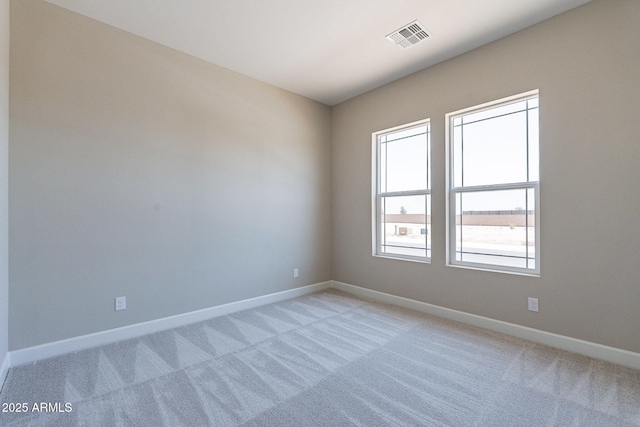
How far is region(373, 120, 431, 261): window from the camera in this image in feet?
11.9

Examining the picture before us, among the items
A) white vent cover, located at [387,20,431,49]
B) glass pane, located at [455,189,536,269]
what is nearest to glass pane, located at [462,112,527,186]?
glass pane, located at [455,189,536,269]

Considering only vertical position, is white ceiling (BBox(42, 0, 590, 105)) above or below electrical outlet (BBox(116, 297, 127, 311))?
above

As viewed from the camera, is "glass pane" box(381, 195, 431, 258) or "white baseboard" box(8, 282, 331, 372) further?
"glass pane" box(381, 195, 431, 258)

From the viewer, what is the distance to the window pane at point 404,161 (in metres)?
3.69

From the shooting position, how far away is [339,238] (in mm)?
4570

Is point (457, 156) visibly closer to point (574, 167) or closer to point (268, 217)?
point (574, 167)

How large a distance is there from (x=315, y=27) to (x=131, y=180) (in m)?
2.33

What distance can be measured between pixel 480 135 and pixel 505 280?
1578 mm

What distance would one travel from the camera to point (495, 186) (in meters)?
2.99

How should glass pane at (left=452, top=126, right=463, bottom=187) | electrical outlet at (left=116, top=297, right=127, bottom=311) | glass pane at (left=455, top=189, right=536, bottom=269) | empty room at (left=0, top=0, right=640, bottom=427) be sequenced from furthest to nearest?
glass pane at (left=452, top=126, right=463, bottom=187)
glass pane at (left=455, top=189, right=536, bottom=269)
electrical outlet at (left=116, top=297, right=127, bottom=311)
empty room at (left=0, top=0, right=640, bottom=427)

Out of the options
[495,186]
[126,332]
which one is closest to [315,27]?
[495,186]

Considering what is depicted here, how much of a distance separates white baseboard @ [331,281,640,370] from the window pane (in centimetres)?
149

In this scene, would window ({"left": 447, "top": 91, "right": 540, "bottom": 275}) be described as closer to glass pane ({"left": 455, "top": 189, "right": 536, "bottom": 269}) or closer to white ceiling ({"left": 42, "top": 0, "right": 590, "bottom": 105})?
glass pane ({"left": 455, "top": 189, "right": 536, "bottom": 269})

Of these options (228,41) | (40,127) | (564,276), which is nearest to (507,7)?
(564,276)
